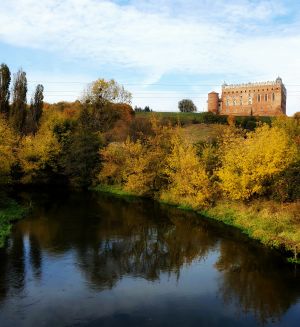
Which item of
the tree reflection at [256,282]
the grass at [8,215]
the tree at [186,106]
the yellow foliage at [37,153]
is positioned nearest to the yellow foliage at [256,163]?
the tree reflection at [256,282]

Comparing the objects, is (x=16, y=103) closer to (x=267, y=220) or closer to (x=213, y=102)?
(x=267, y=220)

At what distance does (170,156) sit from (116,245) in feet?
50.6

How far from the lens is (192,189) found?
96.3 ft

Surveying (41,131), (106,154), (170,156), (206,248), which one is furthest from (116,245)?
(41,131)

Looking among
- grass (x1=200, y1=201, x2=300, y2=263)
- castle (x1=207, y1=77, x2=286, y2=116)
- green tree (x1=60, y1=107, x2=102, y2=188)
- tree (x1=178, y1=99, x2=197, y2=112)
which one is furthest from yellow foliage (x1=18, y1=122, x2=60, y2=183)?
tree (x1=178, y1=99, x2=197, y2=112)

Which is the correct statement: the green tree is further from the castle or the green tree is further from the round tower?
the round tower

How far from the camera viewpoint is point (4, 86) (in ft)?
143

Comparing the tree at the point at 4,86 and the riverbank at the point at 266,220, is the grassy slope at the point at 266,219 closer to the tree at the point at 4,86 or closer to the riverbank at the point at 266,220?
the riverbank at the point at 266,220

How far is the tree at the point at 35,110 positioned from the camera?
45812 millimetres

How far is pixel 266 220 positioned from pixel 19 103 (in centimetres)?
3150

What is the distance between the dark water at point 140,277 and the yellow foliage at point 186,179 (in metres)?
3.35

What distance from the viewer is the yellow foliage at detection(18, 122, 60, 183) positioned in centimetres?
3953

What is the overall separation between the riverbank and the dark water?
777 mm

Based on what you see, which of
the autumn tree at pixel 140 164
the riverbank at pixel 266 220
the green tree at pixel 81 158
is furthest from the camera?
the green tree at pixel 81 158
